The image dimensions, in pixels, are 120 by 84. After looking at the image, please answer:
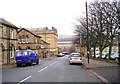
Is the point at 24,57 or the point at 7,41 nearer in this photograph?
the point at 24,57

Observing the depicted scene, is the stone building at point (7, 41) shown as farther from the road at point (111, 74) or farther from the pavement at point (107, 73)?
the road at point (111, 74)

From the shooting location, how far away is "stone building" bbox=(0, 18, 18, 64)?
122 ft

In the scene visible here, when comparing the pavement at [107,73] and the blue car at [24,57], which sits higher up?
the blue car at [24,57]

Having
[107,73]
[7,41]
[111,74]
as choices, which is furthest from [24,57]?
[111,74]

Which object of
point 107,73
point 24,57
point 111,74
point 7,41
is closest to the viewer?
point 111,74

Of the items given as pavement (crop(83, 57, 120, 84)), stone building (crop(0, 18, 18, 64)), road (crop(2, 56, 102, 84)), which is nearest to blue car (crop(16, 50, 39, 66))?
stone building (crop(0, 18, 18, 64))

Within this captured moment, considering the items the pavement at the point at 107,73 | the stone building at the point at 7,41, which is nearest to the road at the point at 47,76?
the pavement at the point at 107,73

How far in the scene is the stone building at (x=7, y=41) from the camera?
122 feet

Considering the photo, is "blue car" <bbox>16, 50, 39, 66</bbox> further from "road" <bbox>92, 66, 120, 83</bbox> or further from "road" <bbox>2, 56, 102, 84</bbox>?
"road" <bbox>92, 66, 120, 83</bbox>

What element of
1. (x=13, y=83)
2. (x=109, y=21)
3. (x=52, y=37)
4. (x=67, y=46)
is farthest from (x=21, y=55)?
(x=67, y=46)

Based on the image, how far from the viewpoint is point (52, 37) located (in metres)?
128

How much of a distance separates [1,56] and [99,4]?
16.5 metres

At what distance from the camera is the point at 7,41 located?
3916 cm

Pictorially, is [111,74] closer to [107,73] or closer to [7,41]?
[107,73]
